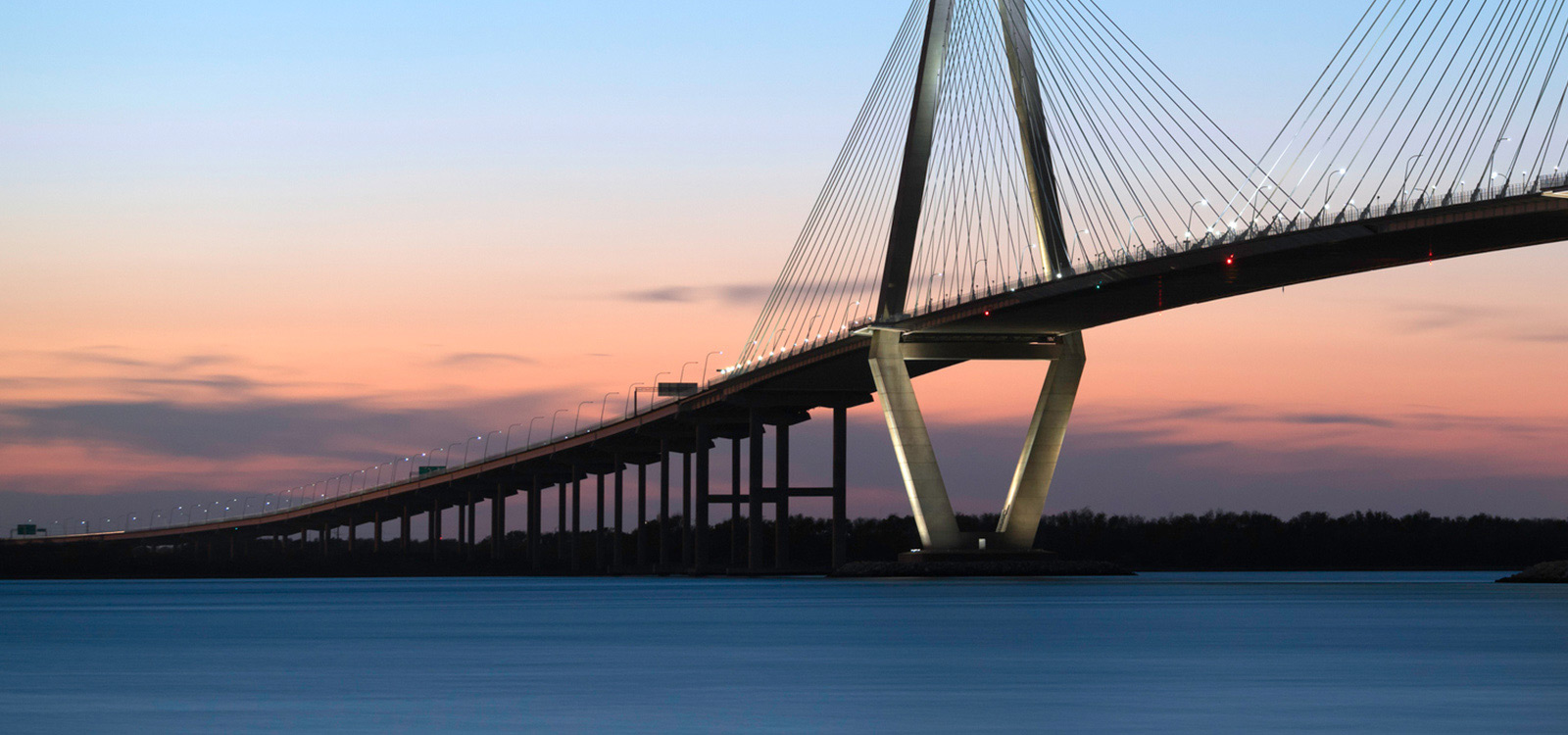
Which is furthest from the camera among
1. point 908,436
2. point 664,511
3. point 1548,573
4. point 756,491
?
point 664,511

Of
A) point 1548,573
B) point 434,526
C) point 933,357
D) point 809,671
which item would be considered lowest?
point 809,671

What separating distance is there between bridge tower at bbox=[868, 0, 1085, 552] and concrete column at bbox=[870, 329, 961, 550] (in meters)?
0.03

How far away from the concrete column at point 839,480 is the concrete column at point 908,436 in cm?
2472

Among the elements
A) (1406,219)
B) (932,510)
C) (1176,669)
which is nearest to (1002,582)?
(932,510)

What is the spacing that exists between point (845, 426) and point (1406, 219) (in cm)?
4712

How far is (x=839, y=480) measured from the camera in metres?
101

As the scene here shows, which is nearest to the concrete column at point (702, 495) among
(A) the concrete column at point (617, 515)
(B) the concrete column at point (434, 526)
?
(A) the concrete column at point (617, 515)

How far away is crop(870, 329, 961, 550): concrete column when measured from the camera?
71.6 m

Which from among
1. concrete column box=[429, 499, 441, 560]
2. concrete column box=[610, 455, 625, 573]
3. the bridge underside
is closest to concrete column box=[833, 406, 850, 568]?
the bridge underside

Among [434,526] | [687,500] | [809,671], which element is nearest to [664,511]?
[687,500]

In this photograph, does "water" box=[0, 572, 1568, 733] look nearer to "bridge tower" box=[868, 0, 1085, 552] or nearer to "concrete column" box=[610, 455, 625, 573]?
"bridge tower" box=[868, 0, 1085, 552]

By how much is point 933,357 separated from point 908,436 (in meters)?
3.58

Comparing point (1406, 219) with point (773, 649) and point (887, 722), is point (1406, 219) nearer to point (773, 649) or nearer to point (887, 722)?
point (773, 649)

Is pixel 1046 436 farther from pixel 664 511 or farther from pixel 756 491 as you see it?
pixel 664 511
